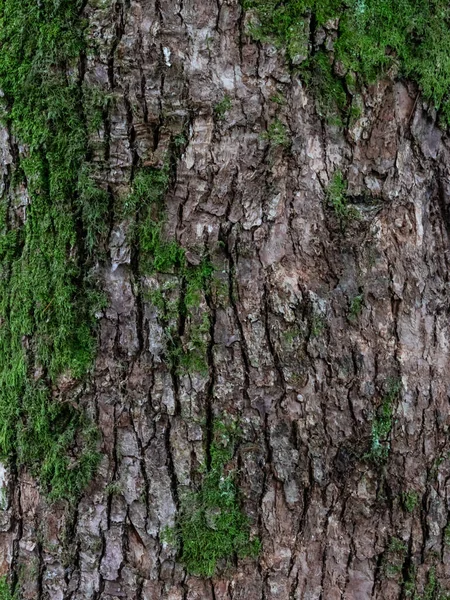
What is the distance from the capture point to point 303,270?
5.08ft

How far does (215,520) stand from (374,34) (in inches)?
52.6

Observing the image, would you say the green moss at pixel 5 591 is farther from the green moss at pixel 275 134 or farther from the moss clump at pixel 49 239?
the green moss at pixel 275 134

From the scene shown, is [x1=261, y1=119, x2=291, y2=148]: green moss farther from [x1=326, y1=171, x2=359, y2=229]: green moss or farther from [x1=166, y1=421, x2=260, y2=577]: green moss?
[x1=166, y1=421, x2=260, y2=577]: green moss

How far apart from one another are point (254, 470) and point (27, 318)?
0.74 metres

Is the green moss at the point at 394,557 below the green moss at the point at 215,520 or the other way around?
below

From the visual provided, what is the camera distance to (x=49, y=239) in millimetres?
1598

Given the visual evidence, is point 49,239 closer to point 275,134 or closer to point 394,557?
point 275,134

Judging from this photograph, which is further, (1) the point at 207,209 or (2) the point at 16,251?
(2) the point at 16,251

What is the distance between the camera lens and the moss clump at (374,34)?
1505mm

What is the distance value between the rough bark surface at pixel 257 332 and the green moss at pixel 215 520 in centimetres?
3

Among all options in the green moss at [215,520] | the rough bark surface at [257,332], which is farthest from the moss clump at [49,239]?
the green moss at [215,520]

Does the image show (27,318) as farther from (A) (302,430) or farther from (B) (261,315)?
(A) (302,430)

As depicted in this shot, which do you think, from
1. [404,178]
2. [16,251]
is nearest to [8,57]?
[16,251]

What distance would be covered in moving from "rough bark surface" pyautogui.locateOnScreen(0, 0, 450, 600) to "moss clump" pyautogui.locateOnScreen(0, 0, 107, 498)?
2.3 inches
